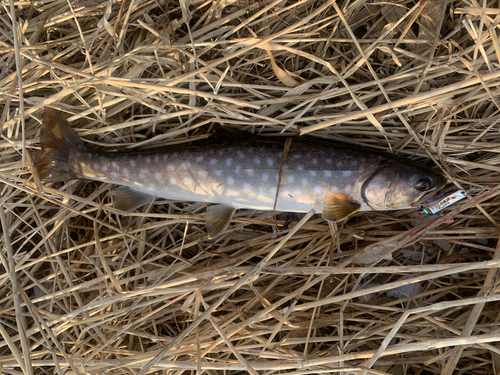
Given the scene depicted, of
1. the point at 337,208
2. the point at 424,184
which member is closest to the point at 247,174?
the point at 337,208

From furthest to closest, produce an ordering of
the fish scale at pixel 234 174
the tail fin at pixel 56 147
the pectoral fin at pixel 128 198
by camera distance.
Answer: the pectoral fin at pixel 128 198
the tail fin at pixel 56 147
the fish scale at pixel 234 174

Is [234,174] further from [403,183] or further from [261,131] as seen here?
[403,183]

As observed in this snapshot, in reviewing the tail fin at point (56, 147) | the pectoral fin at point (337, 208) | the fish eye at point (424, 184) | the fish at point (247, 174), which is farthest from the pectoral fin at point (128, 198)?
the fish eye at point (424, 184)

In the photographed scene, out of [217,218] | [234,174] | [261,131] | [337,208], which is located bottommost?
[217,218]

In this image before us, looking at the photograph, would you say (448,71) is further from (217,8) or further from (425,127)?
(217,8)

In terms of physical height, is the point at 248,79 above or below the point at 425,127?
above

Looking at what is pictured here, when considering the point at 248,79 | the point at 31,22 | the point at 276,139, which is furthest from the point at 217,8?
the point at 31,22

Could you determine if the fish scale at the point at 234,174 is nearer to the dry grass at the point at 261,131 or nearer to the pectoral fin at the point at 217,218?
the pectoral fin at the point at 217,218
